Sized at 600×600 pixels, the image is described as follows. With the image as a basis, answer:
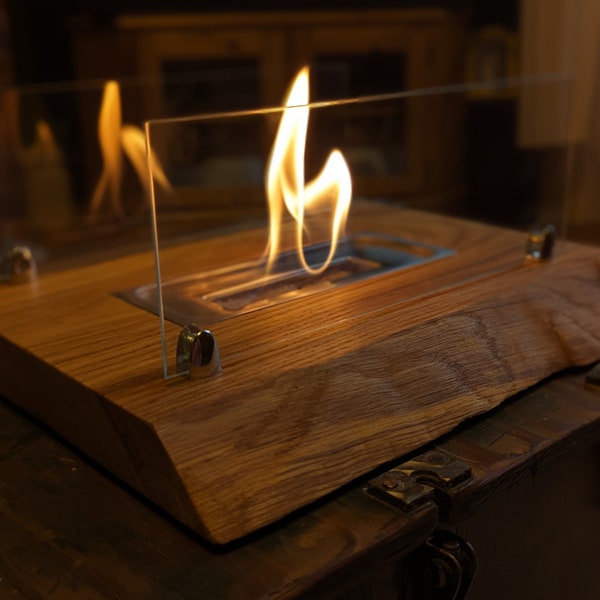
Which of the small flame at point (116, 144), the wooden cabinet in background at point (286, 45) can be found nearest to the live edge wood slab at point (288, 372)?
the small flame at point (116, 144)

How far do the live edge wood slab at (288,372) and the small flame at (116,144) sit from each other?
1.28ft

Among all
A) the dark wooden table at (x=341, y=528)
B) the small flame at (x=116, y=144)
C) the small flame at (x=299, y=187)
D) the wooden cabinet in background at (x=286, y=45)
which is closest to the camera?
the dark wooden table at (x=341, y=528)

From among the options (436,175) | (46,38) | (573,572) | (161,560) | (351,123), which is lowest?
(573,572)

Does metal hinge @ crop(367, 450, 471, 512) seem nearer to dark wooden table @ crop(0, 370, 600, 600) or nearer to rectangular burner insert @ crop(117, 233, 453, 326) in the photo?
dark wooden table @ crop(0, 370, 600, 600)

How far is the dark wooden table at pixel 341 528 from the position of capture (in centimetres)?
57

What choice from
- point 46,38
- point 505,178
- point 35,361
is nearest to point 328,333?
point 35,361

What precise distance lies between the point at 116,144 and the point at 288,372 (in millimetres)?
762

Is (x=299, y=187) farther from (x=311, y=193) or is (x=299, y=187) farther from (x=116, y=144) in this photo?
(x=116, y=144)

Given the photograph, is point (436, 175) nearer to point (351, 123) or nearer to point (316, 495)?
point (351, 123)

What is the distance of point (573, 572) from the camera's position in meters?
0.86

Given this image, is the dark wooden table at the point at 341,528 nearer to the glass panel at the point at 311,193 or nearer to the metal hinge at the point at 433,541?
the metal hinge at the point at 433,541

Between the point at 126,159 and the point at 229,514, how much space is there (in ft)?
2.85

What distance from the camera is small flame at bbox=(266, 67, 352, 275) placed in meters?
0.81

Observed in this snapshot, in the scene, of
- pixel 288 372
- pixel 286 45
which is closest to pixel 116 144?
pixel 288 372
